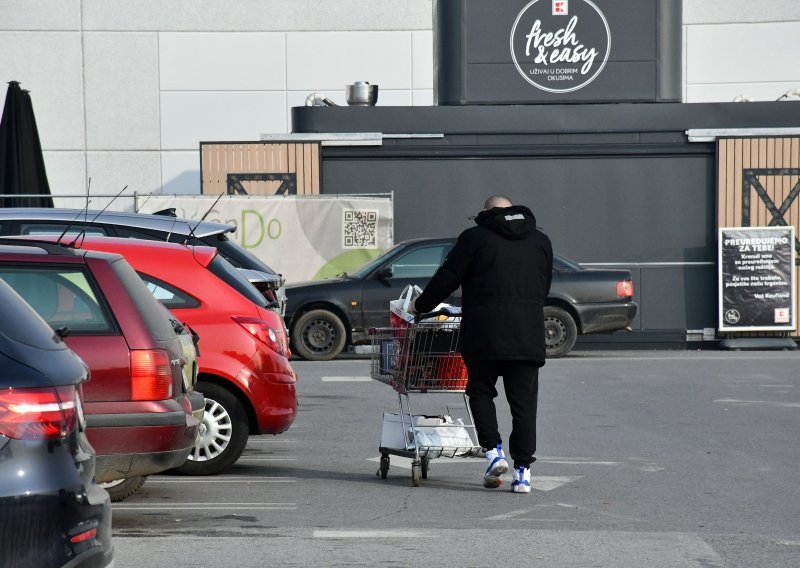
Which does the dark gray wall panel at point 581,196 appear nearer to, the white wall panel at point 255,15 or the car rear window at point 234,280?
the white wall panel at point 255,15

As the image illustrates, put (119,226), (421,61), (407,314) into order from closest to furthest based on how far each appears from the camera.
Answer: (407,314)
(119,226)
(421,61)

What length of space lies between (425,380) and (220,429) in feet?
4.40

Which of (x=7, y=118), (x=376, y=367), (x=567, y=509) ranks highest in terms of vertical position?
(x=7, y=118)

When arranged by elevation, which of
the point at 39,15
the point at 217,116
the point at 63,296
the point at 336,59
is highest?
the point at 39,15

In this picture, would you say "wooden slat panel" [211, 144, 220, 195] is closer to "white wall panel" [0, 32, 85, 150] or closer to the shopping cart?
"white wall panel" [0, 32, 85, 150]

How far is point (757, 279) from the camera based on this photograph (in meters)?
21.3

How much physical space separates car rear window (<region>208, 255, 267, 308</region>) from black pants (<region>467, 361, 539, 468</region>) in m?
1.55

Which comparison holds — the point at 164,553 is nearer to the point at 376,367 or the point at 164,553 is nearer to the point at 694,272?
the point at 376,367

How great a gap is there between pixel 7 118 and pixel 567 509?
1447 cm

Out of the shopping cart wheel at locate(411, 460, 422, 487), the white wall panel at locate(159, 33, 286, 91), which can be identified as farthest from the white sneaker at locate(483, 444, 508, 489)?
the white wall panel at locate(159, 33, 286, 91)

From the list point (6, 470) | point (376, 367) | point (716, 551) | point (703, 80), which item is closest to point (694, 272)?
point (703, 80)

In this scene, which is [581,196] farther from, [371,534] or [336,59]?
[371,534]

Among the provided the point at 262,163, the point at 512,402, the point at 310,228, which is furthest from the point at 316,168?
the point at 512,402

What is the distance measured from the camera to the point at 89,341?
6.88 metres
